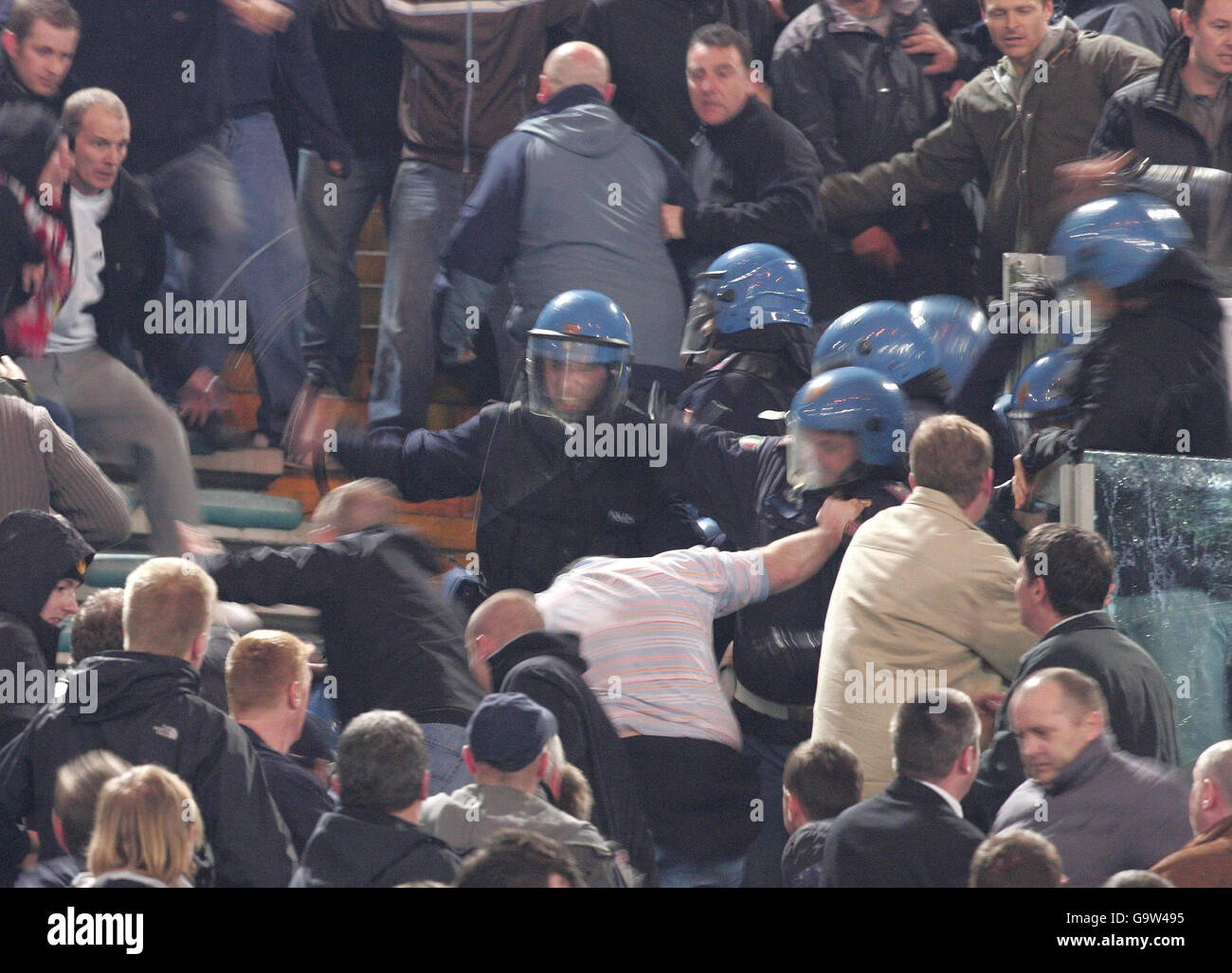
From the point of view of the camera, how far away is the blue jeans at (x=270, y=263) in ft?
23.6

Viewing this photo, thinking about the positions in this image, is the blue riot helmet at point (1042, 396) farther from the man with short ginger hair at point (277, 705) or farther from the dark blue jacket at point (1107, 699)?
the man with short ginger hair at point (277, 705)

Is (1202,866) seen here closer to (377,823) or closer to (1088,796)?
(1088,796)

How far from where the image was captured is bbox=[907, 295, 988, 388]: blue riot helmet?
6.88 meters

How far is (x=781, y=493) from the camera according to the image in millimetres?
6184

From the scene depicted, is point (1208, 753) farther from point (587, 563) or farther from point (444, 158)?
point (444, 158)

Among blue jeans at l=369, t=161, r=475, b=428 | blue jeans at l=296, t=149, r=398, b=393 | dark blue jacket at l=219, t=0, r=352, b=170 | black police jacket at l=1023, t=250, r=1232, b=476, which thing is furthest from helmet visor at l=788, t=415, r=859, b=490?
dark blue jacket at l=219, t=0, r=352, b=170

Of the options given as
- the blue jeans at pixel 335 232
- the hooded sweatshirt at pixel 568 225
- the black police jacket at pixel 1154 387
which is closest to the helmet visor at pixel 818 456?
the black police jacket at pixel 1154 387

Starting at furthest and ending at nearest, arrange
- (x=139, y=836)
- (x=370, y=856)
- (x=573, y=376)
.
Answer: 1. (x=573, y=376)
2. (x=370, y=856)
3. (x=139, y=836)
